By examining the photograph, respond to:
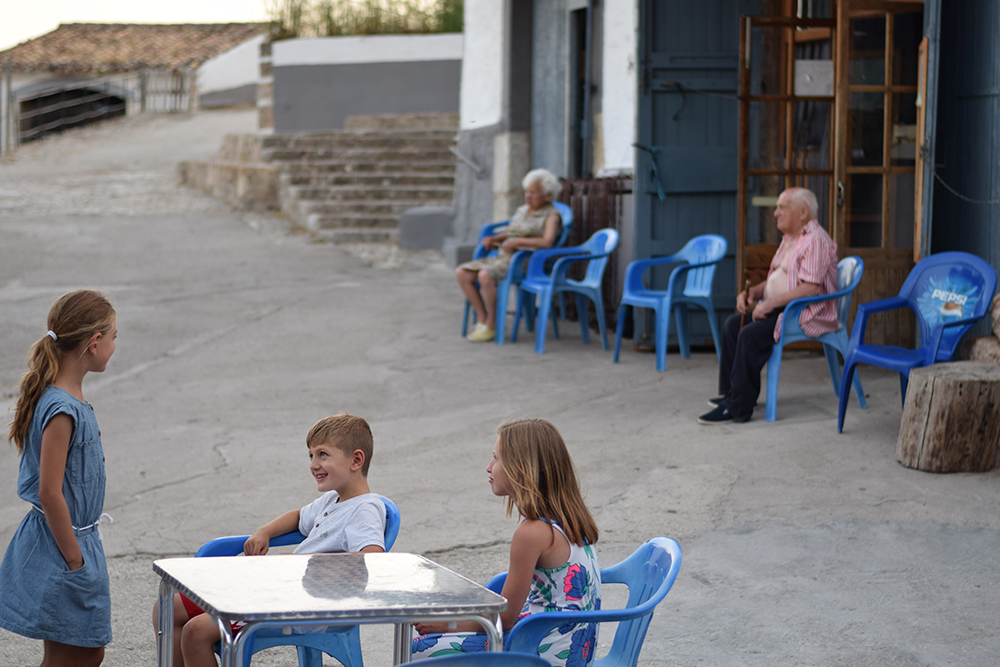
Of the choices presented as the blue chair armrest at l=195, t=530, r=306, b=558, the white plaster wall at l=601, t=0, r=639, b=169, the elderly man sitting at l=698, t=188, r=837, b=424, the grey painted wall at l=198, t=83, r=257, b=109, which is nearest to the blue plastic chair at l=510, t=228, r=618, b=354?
the white plaster wall at l=601, t=0, r=639, b=169

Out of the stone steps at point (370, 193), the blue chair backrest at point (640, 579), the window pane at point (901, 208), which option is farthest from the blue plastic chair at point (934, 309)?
the stone steps at point (370, 193)

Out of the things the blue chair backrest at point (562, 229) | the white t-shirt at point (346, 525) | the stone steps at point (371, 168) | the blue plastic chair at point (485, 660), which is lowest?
the white t-shirt at point (346, 525)

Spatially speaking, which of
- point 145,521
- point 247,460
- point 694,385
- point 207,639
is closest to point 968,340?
point 694,385

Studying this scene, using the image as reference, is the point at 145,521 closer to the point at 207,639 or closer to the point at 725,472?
the point at 207,639

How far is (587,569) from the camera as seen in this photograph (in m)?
2.32

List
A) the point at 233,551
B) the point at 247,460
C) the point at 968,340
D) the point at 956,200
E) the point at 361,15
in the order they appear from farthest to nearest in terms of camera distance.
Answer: the point at 361,15 < the point at 956,200 < the point at 968,340 < the point at 247,460 < the point at 233,551

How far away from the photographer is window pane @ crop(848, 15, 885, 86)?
6348mm

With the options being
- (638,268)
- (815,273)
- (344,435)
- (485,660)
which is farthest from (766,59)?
(485,660)

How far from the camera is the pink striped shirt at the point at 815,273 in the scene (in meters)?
5.38

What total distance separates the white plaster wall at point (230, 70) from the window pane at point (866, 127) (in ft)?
62.3

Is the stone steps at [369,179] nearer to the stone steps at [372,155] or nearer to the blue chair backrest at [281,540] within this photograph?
the stone steps at [372,155]

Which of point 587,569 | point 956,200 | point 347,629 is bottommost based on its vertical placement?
point 347,629

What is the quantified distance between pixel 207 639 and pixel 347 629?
30 centimetres

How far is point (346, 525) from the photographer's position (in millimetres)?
2529
